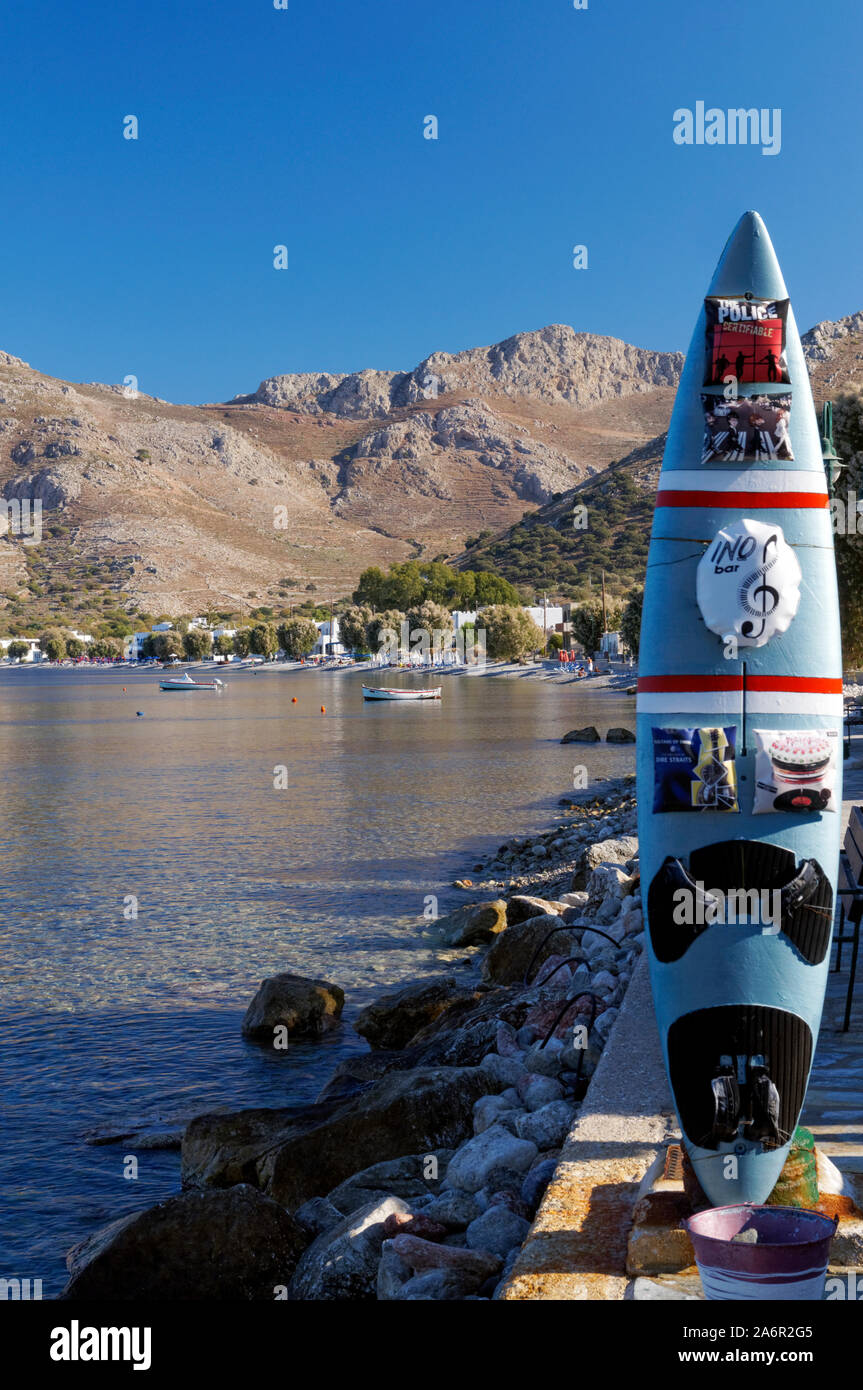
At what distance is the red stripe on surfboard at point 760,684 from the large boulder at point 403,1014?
7.29m

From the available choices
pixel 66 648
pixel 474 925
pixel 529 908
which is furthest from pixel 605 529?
pixel 529 908

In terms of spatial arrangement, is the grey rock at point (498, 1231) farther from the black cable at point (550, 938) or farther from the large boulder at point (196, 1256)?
the black cable at point (550, 938)

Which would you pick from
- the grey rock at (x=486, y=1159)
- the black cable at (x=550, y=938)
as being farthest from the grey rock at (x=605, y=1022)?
the black cable at (x=550, y=938)

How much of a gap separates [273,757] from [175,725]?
19099mm

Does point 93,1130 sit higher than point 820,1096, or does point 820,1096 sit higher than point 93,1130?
point 820,1096

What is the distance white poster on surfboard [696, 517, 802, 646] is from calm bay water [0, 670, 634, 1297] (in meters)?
5.92

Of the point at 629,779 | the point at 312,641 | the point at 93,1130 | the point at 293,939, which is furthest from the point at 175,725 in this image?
the point at 312,641

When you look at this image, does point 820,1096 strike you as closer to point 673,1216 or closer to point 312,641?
point 673,1216

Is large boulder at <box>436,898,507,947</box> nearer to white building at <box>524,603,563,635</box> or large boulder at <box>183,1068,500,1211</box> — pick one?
large boulder at <box>183,1068,500,1211</box>

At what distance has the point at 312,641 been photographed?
158250 millimetres

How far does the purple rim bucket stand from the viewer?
4.09 metres

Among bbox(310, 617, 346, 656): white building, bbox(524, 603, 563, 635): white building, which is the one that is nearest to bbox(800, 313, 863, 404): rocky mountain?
bbox(524, 603, 563, 635): white building

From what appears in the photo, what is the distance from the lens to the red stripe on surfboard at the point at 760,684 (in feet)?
17.3
